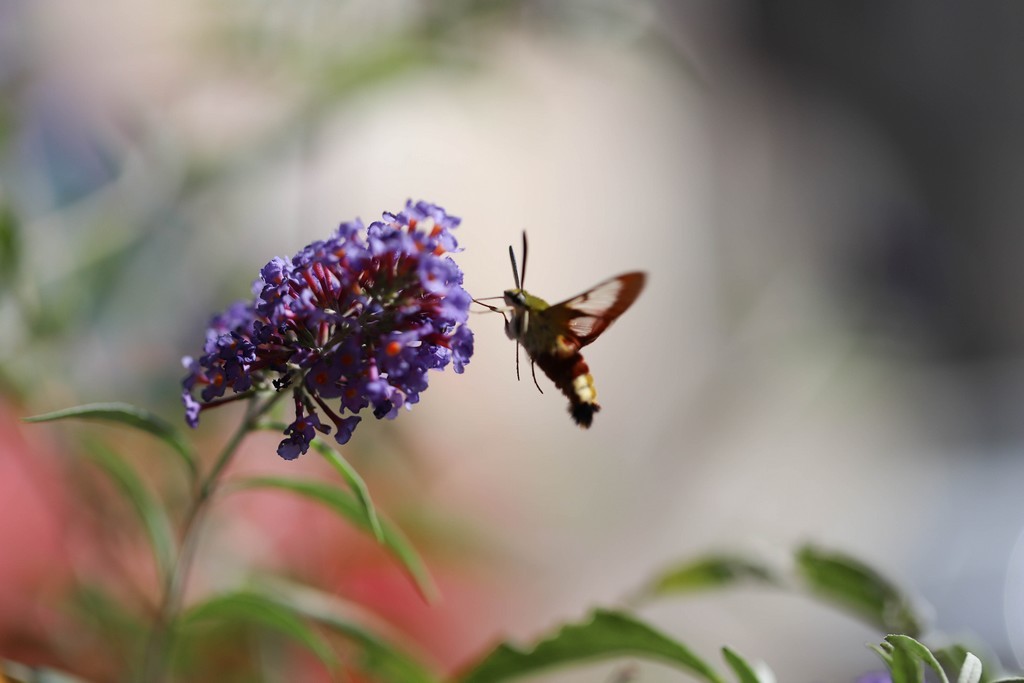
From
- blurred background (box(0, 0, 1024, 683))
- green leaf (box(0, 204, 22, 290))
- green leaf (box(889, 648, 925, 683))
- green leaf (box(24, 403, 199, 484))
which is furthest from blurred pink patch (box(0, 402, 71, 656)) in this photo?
green leaf (box(889, 648, 925, 683))

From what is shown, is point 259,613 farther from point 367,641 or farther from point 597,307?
point 597,307

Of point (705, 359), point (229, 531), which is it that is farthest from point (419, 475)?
point (705, 359)

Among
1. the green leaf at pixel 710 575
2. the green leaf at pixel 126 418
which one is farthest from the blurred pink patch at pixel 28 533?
the green leaf at pixel 710 575

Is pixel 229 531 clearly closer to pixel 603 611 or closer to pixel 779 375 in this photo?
pixel 603 611

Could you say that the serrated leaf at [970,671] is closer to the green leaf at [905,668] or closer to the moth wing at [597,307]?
the green leaf at [905,668]

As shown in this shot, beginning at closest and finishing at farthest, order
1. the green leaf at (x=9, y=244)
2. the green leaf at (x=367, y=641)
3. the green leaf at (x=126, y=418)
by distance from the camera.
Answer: the green leaf at (x=126, y=418)
the green leaf at (x=367, y=641)
the green leaf at (x=9, y=244)

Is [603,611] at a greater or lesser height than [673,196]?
lesser
